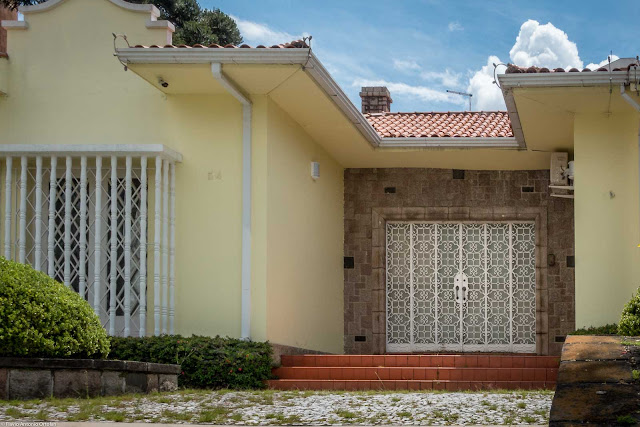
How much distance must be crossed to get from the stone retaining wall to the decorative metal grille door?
7.13 metres

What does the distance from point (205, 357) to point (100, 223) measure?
2121 mm

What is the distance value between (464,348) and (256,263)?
514cm

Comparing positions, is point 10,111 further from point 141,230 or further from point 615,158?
point 615,158

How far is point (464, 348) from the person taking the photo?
1620 cm

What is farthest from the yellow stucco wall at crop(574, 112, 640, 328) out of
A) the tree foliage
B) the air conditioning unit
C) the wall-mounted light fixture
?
Answer: the tree foliage

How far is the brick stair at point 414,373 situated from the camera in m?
11.5

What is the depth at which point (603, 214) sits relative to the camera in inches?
499

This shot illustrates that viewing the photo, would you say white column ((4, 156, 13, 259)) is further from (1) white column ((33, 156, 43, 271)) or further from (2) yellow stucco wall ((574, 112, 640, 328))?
(2) yellow stucco wall ((574, 112, 640, 328))

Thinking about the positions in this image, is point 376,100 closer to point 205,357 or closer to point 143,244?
point 143,244

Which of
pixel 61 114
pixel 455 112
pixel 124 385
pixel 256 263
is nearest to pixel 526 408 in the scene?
pixel 124 385

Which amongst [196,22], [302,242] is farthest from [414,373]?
[196,22]

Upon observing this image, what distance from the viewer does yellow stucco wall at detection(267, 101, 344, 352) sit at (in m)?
12.8

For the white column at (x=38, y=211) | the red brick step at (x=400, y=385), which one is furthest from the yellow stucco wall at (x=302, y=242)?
the white column at (x=38, y=211)

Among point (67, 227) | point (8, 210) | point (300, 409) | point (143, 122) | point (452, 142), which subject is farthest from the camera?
point (452, 142)
